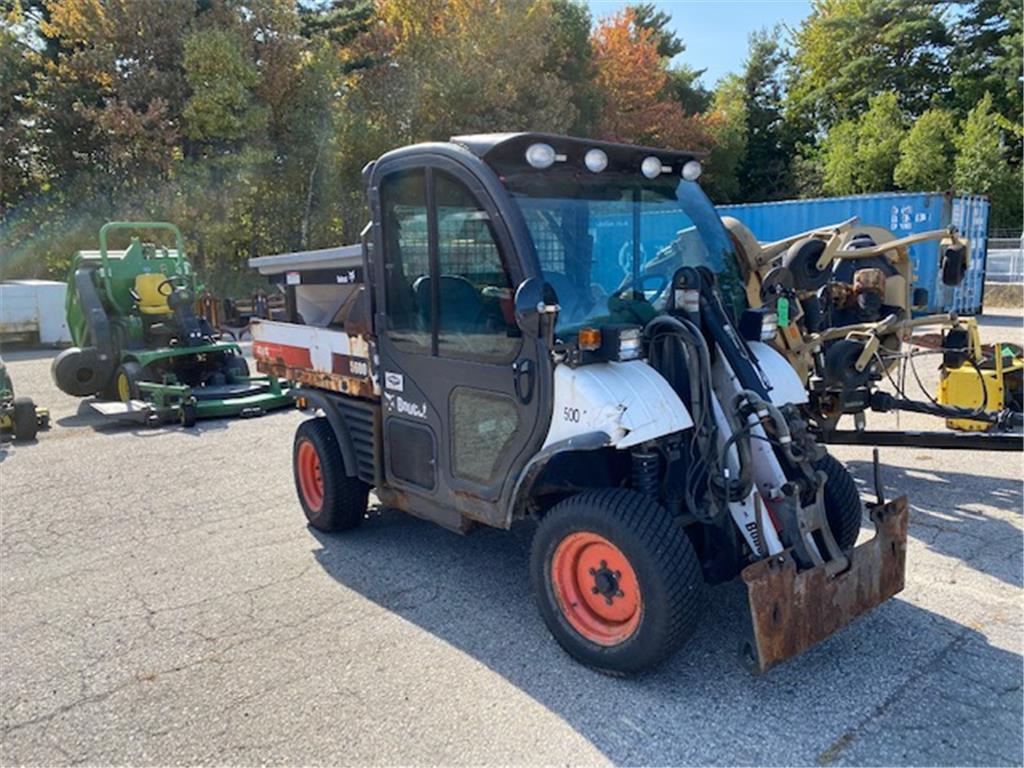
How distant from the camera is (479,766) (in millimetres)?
2799

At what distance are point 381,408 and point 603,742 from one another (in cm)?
221

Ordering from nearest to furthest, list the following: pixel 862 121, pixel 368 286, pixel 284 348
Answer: pixel 368 286, pixel 284 348, pixel 862 121

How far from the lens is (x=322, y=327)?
508 centimetres

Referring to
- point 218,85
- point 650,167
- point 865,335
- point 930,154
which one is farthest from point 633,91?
point 650,167

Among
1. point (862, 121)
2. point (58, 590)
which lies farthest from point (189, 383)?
point (862, 121)

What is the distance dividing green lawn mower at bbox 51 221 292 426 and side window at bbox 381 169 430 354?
5.30m

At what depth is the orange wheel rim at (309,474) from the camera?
205 inches

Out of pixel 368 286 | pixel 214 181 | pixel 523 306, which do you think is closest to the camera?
pixel 523 306

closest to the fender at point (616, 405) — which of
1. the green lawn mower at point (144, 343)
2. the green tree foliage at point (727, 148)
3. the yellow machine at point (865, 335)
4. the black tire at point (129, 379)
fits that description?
the yellow machine at point (865, 335)

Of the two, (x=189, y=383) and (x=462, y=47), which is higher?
(x=462, y=47)

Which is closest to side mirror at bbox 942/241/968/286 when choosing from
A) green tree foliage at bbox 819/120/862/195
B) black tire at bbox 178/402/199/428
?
black tire at bbox 178/402/199/428

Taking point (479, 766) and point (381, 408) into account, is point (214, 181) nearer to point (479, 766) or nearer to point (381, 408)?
point (381, 408)

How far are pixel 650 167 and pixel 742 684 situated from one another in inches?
91.6

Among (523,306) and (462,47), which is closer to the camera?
(523,306)
